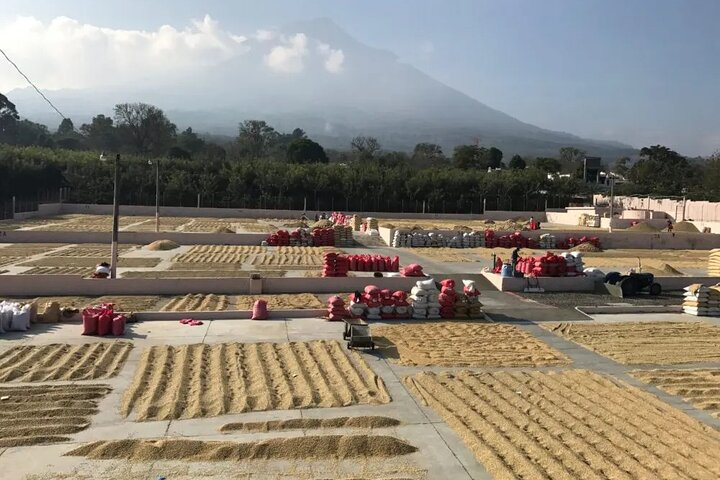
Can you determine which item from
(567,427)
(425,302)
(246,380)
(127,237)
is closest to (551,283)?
(425,302)

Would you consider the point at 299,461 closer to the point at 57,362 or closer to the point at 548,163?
the point at 57,362

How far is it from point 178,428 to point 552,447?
5027mm

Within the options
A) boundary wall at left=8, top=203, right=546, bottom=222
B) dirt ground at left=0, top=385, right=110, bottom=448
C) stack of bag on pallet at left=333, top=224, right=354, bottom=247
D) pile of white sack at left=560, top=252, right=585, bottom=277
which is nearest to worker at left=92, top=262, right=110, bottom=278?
dirt ground at left=0, top=385, right=110, bottom=448

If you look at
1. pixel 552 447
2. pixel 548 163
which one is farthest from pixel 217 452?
pixel 548 163

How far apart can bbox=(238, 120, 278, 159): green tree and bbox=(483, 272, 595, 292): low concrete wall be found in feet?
342

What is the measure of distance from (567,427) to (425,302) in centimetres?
738

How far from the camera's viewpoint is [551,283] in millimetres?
20844

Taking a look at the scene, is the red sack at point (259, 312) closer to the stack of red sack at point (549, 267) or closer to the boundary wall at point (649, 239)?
the stack of red sack at point (549, 267)

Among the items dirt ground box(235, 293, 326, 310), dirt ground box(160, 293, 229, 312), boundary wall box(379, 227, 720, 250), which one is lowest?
dirt ground box(160, 293, 229, 312)

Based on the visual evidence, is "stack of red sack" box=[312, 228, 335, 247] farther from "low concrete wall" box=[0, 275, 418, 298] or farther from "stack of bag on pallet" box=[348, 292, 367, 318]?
"stack of bag on pallet" box=[348, 292, 367, 318]

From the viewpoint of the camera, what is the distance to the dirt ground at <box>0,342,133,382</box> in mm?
10586

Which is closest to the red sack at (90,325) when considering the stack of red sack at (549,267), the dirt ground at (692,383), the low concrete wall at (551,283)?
the dirt ground at (692,383)

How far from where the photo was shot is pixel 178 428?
848cm

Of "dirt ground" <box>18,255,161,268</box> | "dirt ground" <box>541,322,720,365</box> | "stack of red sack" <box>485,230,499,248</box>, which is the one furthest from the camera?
"stack of red sack" <box>485,230,499,248</box>
